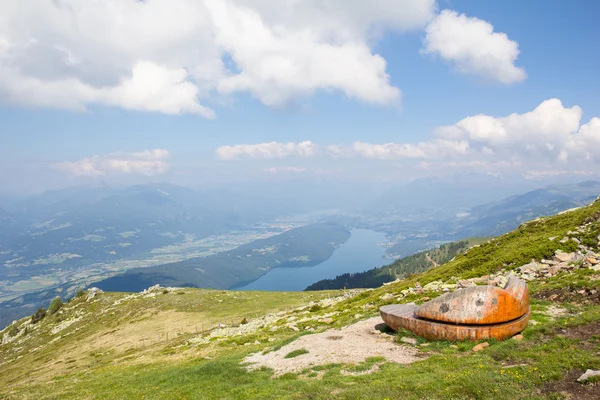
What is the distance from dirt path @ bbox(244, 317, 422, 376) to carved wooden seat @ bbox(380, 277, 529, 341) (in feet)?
8.19

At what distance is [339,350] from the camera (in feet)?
75.5

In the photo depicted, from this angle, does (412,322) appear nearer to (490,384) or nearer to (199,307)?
(490,384)

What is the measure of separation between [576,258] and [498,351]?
940 inches

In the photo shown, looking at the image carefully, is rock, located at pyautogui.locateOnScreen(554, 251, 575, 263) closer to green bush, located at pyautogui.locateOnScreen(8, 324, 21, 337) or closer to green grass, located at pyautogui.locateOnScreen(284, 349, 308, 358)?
green grass, located at pyautogui.locateOnScreen(284, 349, 308, 358)

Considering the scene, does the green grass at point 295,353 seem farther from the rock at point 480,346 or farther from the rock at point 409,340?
the rock at point 480,346

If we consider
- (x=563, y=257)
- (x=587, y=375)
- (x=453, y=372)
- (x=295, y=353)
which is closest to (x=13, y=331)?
(x=295, y=353)

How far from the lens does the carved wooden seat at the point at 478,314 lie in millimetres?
19359

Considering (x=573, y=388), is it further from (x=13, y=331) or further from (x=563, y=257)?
(x=13, y=331)

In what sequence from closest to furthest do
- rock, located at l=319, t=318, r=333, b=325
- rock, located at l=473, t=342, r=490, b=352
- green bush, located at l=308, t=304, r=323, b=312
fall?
rock, located at l=473, t=342, r=490, b=352, rock, located at l=319, t=318, r=333, b=325, green bush, located at l=308, t=304, r=323, b=312

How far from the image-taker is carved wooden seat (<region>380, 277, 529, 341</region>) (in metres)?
19.4

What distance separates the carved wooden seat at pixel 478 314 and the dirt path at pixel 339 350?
2.50 metres

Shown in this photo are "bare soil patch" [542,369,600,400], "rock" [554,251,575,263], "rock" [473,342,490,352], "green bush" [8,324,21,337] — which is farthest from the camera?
"green bush" [8,324,21,337]

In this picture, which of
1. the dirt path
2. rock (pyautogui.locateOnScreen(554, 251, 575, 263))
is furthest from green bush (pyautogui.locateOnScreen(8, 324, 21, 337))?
rock (pyautogui.locateOnScreen(554, 251, 575, 263))

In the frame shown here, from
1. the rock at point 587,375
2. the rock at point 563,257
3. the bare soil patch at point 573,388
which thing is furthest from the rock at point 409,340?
the rock at point 563,257
